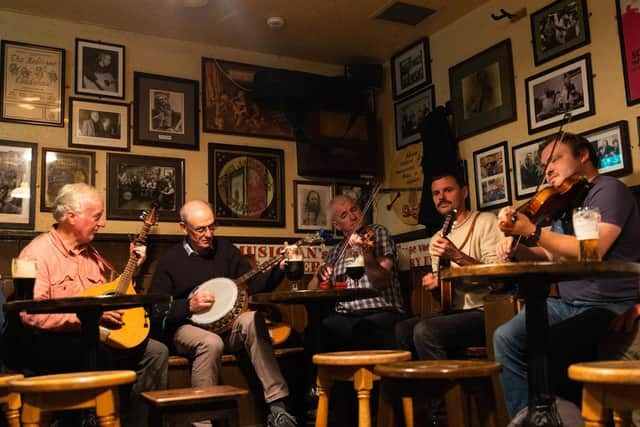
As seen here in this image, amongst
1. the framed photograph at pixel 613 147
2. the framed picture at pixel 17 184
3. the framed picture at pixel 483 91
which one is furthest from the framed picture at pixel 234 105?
the framed photograph at pixel 613 147

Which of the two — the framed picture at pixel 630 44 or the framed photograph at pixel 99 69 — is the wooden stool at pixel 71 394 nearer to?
the framed photograph at pixel 99 69

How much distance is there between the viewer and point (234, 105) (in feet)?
17.7

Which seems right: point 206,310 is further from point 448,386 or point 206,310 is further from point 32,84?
point 32,84

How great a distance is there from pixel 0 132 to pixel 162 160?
3.73ft

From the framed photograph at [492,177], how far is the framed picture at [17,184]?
3.18m

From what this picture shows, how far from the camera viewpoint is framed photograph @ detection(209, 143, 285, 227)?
5.27m

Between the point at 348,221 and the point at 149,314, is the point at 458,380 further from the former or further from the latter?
the point at 348,221

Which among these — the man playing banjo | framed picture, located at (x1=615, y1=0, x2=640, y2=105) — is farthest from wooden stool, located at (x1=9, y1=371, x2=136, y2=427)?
framed picture, located at (x1=615, y1=0, x2=640, y2=105)

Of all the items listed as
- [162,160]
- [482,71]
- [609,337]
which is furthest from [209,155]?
[609,337]

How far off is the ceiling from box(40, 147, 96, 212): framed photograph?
3.35ft

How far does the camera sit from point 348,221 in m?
4.70

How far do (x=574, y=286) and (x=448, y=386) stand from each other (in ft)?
3.12

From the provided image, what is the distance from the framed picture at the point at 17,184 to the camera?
4.50 meters

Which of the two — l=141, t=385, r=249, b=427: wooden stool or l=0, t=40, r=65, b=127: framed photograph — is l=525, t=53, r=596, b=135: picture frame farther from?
l=0, t=40, r=65, b=127: framed photograph
